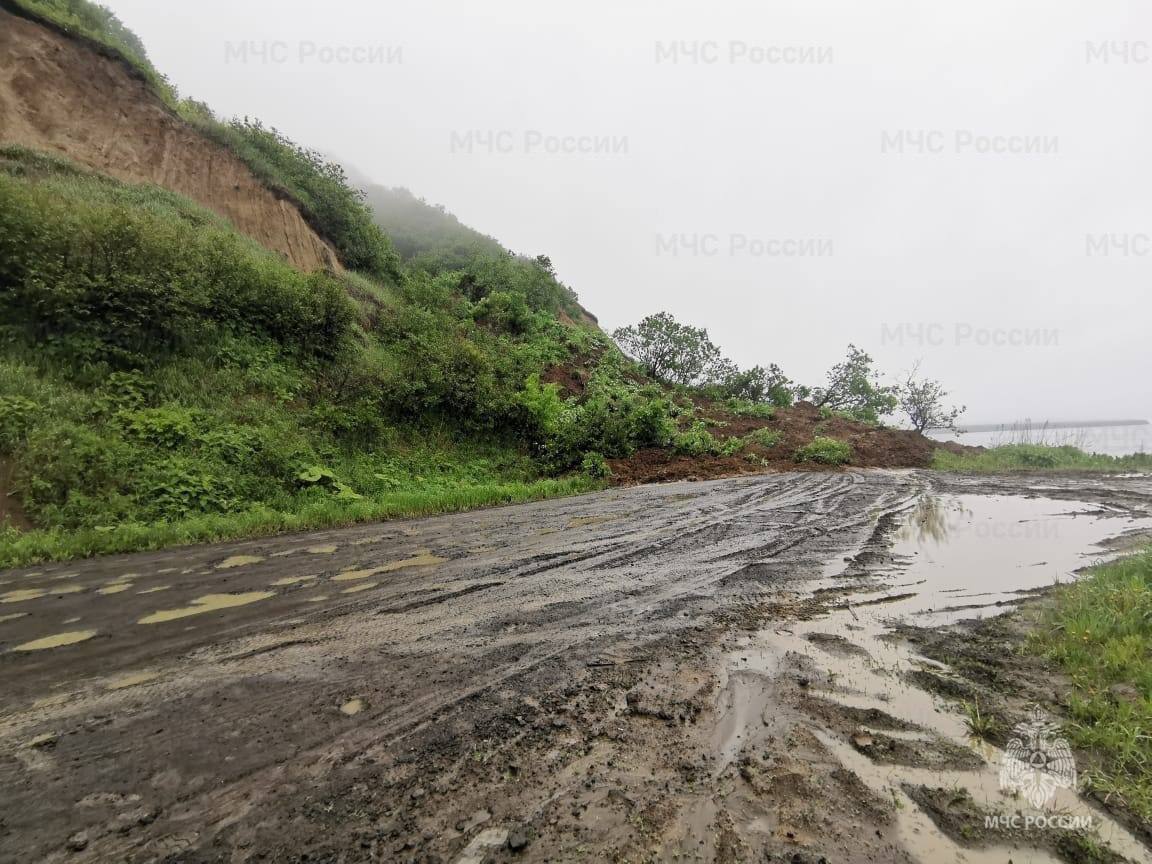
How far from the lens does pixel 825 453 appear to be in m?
16.6

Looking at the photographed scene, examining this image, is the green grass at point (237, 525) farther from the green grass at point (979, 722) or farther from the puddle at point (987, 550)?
the green grass at point (979, 722)

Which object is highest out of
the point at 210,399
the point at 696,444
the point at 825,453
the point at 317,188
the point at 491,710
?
the point at 317,188

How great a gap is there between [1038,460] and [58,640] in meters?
27.2

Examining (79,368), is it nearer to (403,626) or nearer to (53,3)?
(403,626)

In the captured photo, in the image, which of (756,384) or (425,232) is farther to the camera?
(425,232)

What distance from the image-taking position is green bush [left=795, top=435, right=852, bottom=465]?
53.8ft

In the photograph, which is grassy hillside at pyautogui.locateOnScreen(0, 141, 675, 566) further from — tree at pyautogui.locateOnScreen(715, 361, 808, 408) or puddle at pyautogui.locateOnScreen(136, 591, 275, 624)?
tree at pyautogui.locateOnScreen(715, 361, 808, 408)

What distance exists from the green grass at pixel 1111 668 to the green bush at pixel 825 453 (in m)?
12.7

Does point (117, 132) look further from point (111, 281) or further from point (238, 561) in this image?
point (238, 561)

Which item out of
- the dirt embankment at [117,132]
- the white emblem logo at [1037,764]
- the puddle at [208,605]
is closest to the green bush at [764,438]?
the white emblem logo at [1037,764]

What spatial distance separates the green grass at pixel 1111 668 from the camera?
78.4 inches

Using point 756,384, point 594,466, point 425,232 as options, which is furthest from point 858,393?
point 425,232

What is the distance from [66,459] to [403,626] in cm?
688

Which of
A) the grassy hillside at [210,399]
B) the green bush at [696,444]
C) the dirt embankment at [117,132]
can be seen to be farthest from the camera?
the green bush at [696,444]
